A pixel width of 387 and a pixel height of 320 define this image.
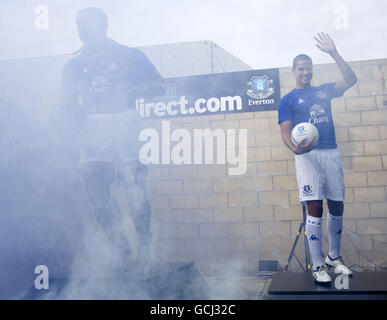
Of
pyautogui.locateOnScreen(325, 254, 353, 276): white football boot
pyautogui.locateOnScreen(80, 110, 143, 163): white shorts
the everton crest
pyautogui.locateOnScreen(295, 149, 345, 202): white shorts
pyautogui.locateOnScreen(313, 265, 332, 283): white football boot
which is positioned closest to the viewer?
pyautogui.locateOnScreen(313, 265, 332, 283): white football boot

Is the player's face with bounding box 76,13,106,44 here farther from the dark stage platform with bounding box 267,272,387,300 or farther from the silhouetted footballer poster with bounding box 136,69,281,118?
the dark stage platform with bounding box 267,272,387,300

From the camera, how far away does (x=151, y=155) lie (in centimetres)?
287

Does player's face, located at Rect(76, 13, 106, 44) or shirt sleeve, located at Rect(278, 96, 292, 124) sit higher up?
player's face, located at Rect(76, 13, 106, 44)

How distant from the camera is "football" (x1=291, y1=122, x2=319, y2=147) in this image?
2129mm

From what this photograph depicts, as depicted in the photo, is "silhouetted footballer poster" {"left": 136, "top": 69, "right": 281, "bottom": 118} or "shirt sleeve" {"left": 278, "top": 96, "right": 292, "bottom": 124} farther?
"silhouetted footballer poster" {"left": 136, "top": 69, "right": 281, "bottom": 118}

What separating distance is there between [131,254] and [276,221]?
1211mm

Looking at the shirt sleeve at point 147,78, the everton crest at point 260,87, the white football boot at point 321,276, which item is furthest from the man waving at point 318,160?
the shirt sleeve at point 147,78

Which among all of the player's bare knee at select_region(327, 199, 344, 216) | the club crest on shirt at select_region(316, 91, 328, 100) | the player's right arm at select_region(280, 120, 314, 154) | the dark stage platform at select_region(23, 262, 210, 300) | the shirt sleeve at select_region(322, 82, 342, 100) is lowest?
the dark stage platform at select_region(23, 262, 210, 300)

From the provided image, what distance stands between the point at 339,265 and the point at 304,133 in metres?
0.85

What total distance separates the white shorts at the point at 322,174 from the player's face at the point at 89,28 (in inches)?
68.4

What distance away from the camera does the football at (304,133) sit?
83.8 inches

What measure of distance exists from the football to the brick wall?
24.5 inches

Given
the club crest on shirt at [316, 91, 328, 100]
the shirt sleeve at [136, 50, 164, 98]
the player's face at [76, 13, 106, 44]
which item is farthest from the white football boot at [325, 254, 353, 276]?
the player's face at [76, 13, 106, 44]

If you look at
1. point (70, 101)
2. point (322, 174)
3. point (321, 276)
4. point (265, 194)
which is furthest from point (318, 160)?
point (70, 101)
